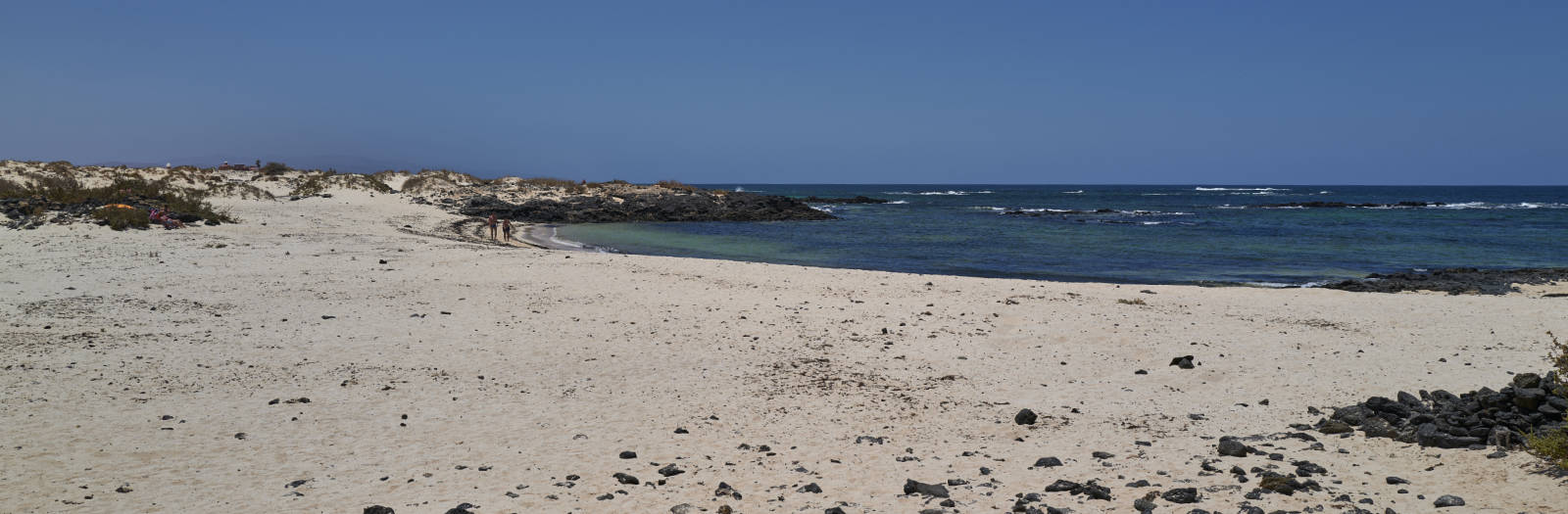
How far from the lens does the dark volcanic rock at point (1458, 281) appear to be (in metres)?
17.5

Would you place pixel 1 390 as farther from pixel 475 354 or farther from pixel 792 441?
pixel 792 441

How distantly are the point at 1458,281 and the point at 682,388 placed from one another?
63.1 ft

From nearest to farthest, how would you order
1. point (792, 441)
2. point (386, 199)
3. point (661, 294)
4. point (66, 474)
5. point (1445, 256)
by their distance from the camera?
point (66, 474)
point (792, 441)
point (661, 294)
point (1445, 256)
point (386, 199)

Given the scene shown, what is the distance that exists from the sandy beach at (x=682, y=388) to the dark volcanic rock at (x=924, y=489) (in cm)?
10

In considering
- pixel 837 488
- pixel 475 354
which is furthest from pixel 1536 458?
pixel 475 354

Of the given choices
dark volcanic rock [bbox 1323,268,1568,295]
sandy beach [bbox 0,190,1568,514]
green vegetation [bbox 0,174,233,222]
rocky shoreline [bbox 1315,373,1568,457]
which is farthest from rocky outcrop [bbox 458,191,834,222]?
rocky shoreline [bbox 1315,373,1568,457]

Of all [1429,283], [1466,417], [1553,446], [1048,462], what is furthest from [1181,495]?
[1429,283]

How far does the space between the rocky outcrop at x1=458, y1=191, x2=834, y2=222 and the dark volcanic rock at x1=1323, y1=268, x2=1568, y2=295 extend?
3133 centimetres

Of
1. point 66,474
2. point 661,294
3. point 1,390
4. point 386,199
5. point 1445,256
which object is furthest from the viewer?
point 386,199

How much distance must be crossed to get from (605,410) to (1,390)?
484 cm

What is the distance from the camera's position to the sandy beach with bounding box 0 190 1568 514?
5375 millimetres

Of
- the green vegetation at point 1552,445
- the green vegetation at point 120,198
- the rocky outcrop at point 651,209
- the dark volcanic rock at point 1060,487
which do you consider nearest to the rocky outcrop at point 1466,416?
the green vegetation at point 1552,445

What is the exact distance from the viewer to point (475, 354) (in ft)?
29.7

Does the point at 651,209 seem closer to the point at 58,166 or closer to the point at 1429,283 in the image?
the point at 58,166
